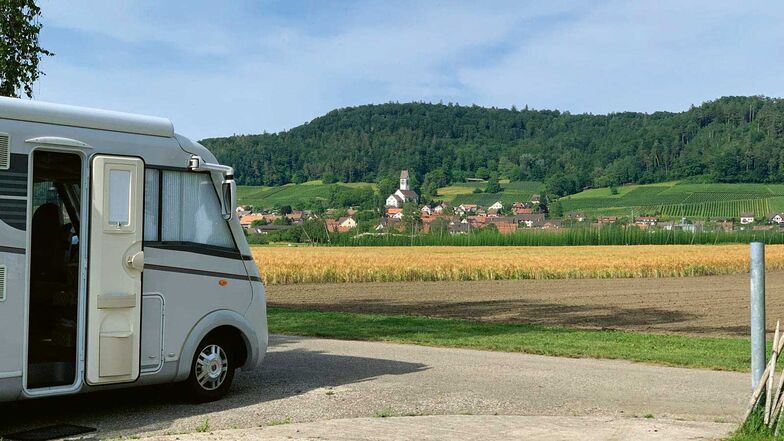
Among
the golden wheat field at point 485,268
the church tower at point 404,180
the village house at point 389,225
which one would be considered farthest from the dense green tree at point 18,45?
the church tower at point 404,180

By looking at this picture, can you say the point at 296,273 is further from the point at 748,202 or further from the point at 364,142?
the point at 364,142

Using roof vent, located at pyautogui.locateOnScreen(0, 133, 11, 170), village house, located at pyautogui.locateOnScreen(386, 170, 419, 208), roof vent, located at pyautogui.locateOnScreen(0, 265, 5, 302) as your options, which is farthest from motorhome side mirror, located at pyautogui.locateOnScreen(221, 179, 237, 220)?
village house, located at pyautogui.locateOnScreen(386, 170, 419, 208)

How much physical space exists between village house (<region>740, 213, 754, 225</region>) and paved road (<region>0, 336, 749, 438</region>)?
97868 mm

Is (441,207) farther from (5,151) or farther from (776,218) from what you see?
(5,151)

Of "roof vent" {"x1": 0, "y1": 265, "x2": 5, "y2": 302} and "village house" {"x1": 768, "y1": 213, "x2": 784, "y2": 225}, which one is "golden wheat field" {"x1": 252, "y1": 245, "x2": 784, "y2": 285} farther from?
"village house" {"x1": 768, "y1": 213, "x2": 784, "y2": 225}

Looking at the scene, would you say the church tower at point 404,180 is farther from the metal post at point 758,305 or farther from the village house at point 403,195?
the metal post at point 758,305

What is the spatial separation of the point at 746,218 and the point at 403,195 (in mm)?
60449

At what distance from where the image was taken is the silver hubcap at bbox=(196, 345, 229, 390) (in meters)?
10.0

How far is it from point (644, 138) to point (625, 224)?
331 feet

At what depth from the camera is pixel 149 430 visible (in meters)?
8.57

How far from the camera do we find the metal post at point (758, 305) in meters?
7.84

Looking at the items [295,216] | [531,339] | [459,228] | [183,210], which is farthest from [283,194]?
[183,210]

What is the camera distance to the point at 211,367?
10.1 metres

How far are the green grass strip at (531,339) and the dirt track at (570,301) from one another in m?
3.31
